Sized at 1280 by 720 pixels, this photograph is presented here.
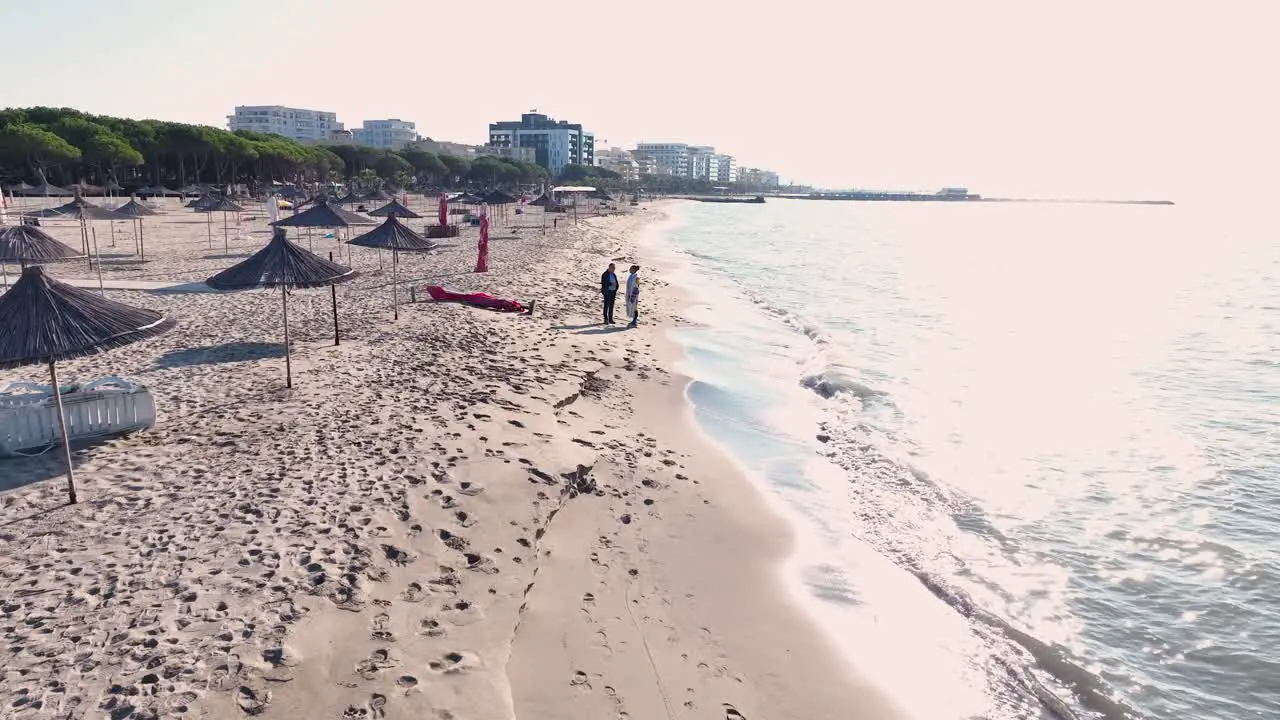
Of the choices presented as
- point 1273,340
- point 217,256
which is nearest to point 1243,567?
point 1273,340

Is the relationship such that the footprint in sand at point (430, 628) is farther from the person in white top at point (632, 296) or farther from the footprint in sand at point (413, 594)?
the person in white top at point (632, 296)

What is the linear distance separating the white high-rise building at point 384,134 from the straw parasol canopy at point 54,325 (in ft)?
574

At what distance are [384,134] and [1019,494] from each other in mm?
181518

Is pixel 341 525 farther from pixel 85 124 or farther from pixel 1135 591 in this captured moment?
pixel 85 124

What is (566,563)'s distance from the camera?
6.18 metres

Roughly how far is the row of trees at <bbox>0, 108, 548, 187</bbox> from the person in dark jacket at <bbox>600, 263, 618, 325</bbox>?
37.3m

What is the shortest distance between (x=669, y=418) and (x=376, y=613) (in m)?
6.17

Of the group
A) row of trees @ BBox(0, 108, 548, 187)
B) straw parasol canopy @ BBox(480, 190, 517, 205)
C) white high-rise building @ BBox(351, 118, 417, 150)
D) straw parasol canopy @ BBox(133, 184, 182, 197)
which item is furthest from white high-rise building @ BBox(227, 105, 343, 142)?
straw parasol canopy @ BBox(480, 190, 517, 205)

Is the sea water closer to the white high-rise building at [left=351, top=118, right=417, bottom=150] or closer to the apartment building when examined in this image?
the apartment building

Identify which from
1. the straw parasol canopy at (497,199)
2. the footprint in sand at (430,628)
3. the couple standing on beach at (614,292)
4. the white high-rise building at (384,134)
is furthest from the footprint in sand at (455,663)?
the white high-rise building at (384,134)

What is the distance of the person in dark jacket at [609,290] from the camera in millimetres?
15250

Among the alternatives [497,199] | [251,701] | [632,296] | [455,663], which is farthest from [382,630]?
[497,199]

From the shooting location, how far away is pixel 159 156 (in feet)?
185

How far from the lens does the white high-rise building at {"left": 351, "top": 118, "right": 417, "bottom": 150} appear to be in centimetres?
16912
